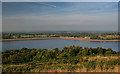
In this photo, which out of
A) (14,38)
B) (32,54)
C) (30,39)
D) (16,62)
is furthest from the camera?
(30,39)

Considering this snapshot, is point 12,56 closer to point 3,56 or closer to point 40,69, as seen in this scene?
point 3,56

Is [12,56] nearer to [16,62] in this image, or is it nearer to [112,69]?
[16,62]

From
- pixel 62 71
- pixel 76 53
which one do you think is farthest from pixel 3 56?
pixel 76 53

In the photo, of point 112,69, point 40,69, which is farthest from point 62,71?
point 112,69

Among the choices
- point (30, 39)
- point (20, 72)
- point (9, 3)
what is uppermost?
→ point (9, 3)

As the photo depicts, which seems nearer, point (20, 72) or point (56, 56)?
point (20, 72)

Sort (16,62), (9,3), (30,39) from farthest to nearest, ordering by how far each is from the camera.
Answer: (30,39) < (9,3) < (16,62)

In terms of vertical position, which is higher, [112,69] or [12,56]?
[12,56]
